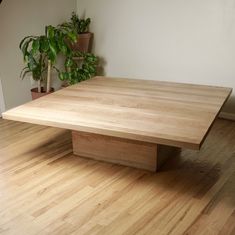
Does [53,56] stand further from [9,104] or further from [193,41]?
[193,41]

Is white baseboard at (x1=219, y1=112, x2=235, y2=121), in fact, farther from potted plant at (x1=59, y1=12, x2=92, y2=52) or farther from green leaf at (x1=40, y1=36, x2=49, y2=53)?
green leaf at (x1=40, y1=36, x2=49, y2=53)

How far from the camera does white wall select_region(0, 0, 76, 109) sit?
135 inches

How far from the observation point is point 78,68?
3.80 m

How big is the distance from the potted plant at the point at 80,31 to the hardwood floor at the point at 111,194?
1630 mm

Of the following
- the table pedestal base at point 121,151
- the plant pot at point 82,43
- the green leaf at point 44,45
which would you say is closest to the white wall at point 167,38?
the plant pot at point 82,43

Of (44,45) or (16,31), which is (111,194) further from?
(16,31)

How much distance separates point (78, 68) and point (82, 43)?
0.40m

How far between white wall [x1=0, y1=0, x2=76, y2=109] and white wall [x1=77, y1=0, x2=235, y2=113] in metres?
0.60


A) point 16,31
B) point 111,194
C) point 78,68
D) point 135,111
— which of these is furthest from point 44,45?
point 111,194

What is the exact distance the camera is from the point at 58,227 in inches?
69.3

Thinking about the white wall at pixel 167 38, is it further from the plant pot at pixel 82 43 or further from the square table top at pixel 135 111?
the square table top at pixel 135 111

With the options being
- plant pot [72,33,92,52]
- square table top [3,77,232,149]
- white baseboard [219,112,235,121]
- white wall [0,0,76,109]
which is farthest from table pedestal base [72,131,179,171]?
plant pot [72,33,92,52]

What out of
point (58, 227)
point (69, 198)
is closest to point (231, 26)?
point (69, 198)

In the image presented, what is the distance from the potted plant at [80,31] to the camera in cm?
396
